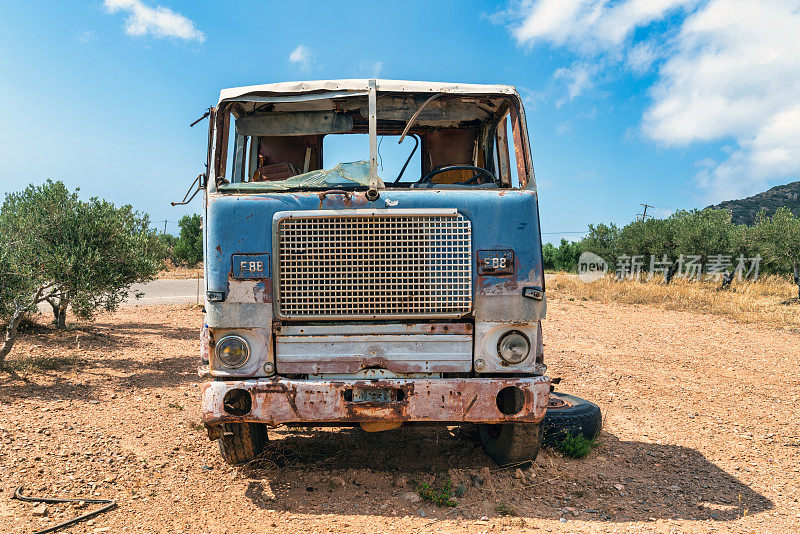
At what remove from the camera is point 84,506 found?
3.66 metres

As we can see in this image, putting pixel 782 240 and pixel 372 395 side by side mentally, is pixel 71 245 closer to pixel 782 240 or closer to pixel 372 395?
pixel 372 395

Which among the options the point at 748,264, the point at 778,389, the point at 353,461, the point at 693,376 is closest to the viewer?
the point at 353,461

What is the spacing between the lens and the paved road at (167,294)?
17.5 m

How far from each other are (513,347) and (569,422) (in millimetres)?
1571

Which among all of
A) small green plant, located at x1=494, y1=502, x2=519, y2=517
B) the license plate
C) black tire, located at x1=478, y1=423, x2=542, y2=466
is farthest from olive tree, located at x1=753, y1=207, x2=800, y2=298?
the license plate

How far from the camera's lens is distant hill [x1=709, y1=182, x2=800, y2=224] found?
76.7 meters

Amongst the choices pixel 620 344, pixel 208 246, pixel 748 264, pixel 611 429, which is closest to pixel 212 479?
pixel 208 246

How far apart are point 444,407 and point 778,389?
6237 mm

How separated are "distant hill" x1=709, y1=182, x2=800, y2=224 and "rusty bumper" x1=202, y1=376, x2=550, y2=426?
3309 inches

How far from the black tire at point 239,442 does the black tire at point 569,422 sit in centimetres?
236

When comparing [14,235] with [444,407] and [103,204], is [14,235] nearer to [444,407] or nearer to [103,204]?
[103,204]

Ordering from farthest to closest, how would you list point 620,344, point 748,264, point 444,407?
point 748,264, point 620,344, point 444,407

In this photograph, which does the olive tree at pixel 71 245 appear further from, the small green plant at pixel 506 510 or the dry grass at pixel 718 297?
the dry grass at pixel 718 297

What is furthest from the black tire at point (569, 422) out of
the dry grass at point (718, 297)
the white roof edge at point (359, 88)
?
the dry grass at point (718, 297)
